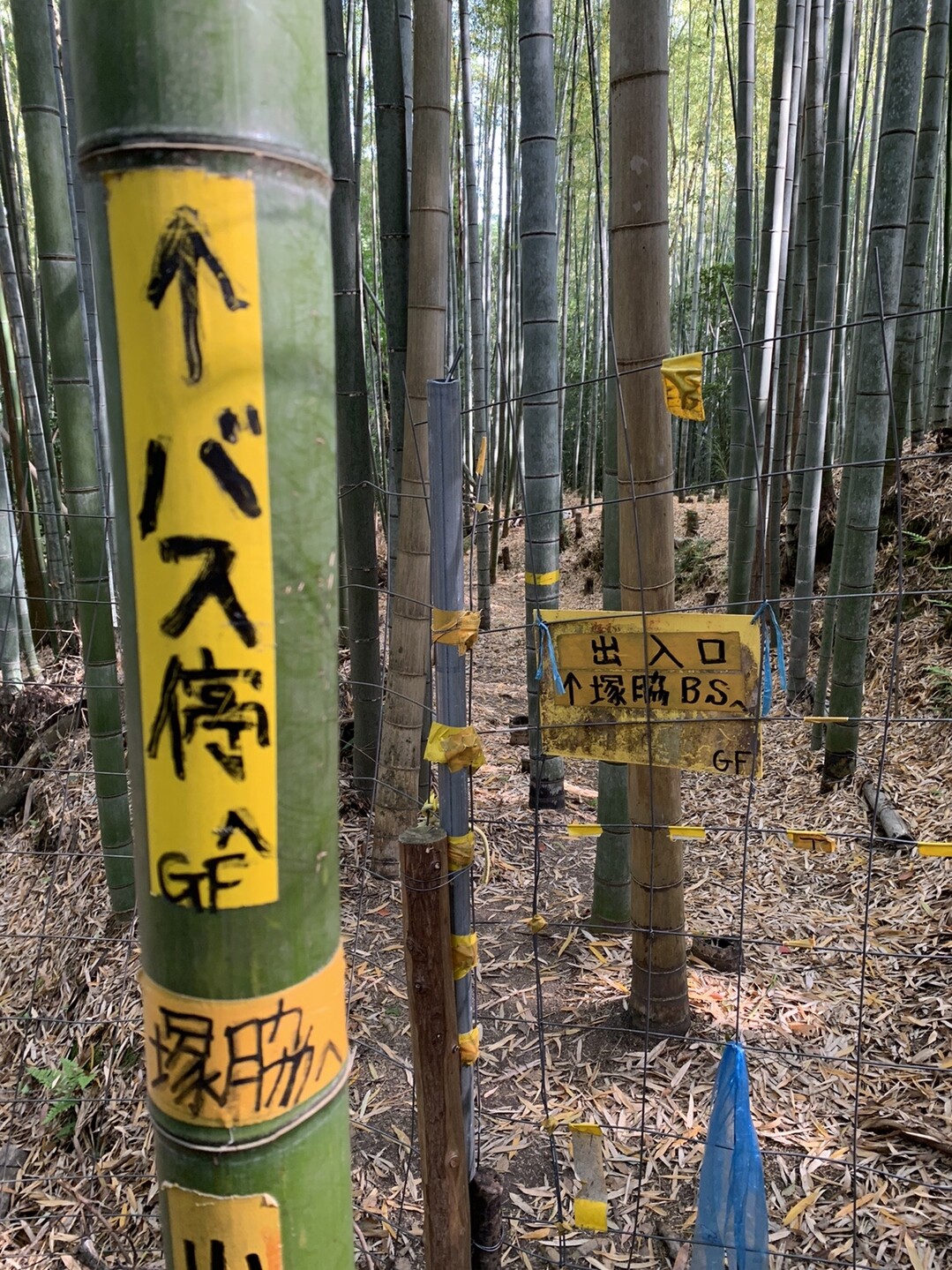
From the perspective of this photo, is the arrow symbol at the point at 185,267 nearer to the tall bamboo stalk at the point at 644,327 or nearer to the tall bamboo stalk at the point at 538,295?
the tall bamboo stalk at the point at 644,327

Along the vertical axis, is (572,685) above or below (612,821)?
above

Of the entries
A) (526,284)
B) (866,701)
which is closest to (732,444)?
(866,701)

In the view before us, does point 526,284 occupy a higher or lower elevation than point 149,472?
higher

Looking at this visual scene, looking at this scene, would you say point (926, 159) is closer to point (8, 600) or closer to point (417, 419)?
point (417, 419)

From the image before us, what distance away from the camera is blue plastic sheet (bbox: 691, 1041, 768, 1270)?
1485 mm

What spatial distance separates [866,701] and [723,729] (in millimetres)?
3292

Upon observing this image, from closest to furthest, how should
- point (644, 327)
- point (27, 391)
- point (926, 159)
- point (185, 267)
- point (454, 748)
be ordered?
point (185, 267)
point (454, 748)
point (644, 327)
point (926, 159)
point (27, 391)

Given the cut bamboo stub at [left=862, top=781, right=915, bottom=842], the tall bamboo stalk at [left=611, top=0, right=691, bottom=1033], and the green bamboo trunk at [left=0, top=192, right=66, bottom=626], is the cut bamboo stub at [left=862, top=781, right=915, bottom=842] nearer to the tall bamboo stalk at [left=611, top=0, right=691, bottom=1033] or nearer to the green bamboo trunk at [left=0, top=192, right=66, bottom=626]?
the tall bamboo stalk at [left=611, top=0, right=691, bottom=1033]

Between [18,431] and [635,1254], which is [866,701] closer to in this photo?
[635,1254]

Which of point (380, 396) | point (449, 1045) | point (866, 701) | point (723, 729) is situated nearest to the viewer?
point (449, 1045)

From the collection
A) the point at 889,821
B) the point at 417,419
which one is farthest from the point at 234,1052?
the point at 889,821

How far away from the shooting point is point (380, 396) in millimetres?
8133

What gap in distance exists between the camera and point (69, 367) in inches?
91.5

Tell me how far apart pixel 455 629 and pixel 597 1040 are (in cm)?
167
